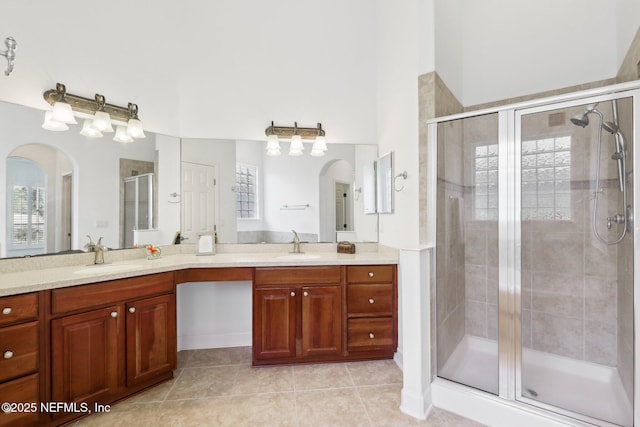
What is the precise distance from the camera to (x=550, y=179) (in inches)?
76.5

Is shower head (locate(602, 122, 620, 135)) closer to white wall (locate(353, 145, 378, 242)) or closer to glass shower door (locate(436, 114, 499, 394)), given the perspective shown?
glass shower door (locate(436, 114, 499, 394))

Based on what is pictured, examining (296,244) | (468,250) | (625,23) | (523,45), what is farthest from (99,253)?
(625,23)

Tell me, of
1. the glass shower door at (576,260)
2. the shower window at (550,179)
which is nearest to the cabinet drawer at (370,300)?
the glass shower door at (576,260)

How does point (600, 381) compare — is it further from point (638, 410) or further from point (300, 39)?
point (300, 39)

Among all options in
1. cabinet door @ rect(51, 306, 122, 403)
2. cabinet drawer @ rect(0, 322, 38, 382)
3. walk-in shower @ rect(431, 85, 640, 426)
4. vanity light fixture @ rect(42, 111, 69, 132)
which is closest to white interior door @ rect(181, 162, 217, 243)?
vanity light fixture @ rect(42, 111, 69, 132)

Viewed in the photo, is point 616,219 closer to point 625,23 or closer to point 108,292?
point 625,23

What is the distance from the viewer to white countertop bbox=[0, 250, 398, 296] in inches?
59.9

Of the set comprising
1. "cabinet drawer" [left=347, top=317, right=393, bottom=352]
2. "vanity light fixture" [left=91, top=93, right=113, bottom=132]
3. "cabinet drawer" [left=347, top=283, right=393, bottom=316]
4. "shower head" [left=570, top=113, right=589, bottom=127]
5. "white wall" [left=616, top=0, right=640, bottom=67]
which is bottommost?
"cabinet drawer" [left=347, top=317, right=393, bottom=352]

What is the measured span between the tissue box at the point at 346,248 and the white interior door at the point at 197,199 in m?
1.22

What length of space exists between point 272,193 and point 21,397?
2.03 m

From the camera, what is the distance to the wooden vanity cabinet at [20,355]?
4.50 feet

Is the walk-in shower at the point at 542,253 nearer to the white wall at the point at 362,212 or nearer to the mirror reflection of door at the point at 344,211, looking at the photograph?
the white wall at the point at 362,212

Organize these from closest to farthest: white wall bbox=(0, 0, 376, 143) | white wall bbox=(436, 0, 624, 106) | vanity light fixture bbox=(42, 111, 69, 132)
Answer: vanity light fixture bbox=(42, 111, 69, 132) < white wall bbox=(436, 0, 624, 106) < white wall bbox=(0, 0, 376, 143)

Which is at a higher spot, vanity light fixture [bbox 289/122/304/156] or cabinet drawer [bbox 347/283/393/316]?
vanity light fixture [bbox 289/122/304/156]
